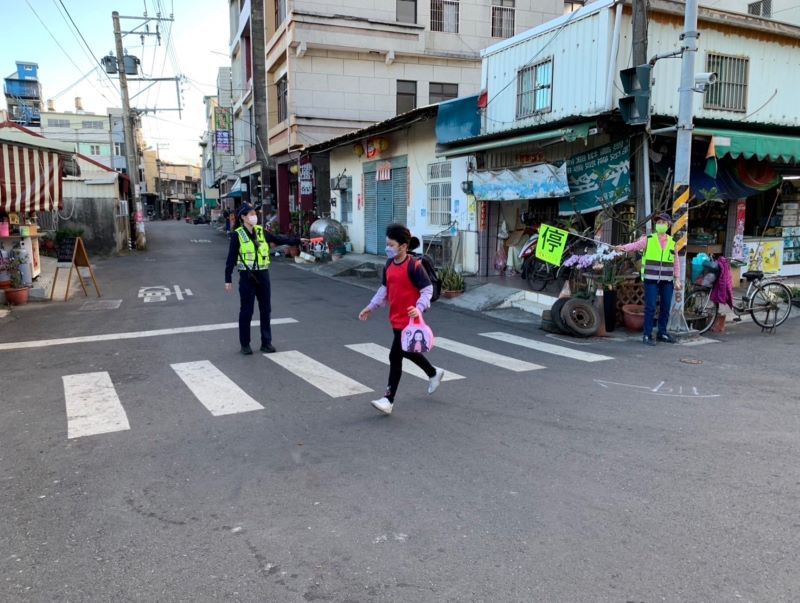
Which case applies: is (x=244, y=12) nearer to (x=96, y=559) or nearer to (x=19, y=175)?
(x=19, y=175)

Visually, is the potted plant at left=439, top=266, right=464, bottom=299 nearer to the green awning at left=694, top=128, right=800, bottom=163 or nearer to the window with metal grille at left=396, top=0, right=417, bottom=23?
the green awning at left=694, top=128, right=800, bottom=163

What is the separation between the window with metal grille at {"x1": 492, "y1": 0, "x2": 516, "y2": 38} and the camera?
27016mm

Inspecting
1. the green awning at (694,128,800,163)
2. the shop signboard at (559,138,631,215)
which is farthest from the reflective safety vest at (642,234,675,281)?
the green awning at (694,128,800,163)

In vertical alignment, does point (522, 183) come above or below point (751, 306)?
above

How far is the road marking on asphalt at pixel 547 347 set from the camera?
8477 millimetres

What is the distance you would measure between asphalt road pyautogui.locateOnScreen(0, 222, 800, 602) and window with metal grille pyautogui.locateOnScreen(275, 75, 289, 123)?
21.3m

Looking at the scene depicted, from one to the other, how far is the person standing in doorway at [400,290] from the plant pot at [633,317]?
5645 millimetres

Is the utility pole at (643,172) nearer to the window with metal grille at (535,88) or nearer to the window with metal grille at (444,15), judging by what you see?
the window with metal grille at (535,88)

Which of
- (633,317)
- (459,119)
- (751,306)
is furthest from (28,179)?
(751,306)

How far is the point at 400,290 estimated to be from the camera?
581cm

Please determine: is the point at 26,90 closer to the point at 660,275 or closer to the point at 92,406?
the point at 92,406

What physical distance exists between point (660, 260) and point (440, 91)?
796 inches

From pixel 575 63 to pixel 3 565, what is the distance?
1224 cm

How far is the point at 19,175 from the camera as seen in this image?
40.5 feet
